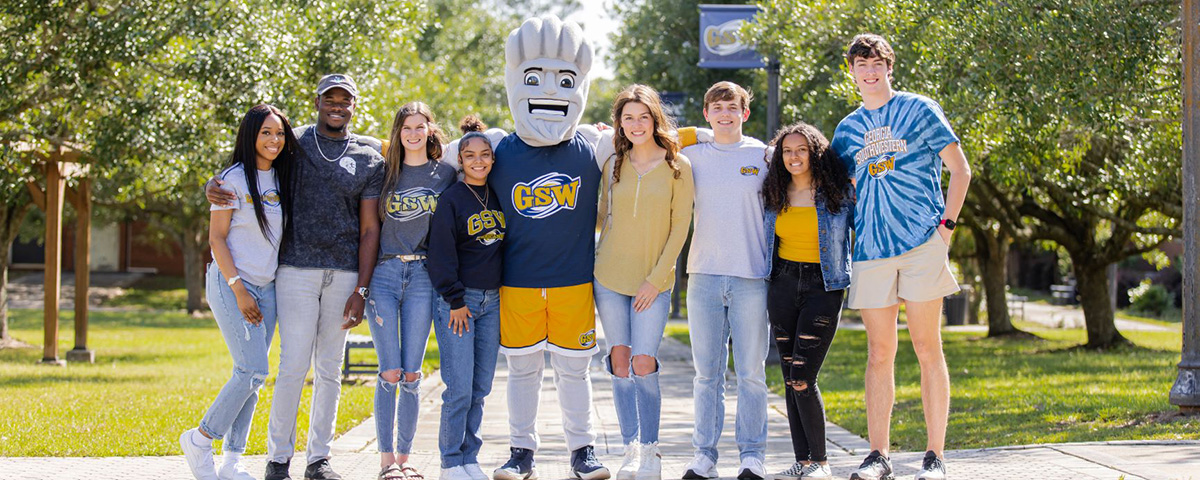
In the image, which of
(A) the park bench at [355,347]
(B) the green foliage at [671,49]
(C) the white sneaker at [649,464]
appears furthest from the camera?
(B) the green foliage at [671,49]

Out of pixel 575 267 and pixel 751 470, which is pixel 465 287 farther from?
pixel 751 470

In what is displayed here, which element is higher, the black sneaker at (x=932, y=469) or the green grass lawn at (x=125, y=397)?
the black sneaker at (x=932, y=469)

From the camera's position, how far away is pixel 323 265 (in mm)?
5637

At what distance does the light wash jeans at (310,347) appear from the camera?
5.66 m

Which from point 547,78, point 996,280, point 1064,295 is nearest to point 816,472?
point 547,78

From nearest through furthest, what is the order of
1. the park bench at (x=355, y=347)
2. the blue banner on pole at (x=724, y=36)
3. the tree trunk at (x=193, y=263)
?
the park bench at (x=355, y=347) < the blue banner on pole at (x=724, y=36) < the tree trunk at (x=193, y=263)

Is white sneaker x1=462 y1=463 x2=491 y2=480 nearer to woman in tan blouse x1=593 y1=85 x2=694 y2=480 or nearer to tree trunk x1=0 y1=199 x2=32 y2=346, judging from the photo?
woman in tan blouse x1=593 y1=85 x2=694 y2=480

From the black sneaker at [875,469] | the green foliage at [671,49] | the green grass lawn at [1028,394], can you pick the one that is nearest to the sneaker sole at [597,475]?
the black sneaker at [875,469]

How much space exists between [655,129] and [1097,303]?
578 inches

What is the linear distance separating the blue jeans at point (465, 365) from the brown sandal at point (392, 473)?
0.22 metres

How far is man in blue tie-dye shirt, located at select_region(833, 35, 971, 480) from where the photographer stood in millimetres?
5441

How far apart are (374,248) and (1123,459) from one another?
3.88 meters

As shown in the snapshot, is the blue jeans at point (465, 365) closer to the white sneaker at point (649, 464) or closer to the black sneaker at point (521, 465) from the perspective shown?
the black sneaker at point (521, 465)

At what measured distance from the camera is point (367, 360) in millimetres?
16281
